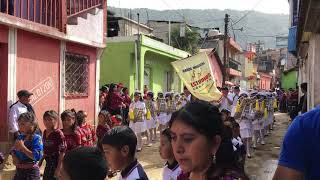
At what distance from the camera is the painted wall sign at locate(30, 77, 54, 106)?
9266mm

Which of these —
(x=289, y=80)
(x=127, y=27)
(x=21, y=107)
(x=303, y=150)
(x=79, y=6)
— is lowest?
(x=21, y=107)

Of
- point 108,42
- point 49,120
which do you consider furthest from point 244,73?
point 49,120

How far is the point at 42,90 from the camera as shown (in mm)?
9602

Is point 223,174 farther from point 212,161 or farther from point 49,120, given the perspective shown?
point 49,120

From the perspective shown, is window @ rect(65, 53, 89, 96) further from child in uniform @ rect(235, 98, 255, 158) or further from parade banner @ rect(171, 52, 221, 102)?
child in uniform @ rect(235, 98, 255, 158)

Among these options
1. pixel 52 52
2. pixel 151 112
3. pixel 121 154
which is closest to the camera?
pixel 121 154

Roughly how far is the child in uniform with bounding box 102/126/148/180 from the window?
8.11 meters

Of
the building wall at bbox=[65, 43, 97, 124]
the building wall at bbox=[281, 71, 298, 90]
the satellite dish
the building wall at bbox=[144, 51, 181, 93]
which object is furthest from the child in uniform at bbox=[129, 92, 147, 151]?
the building wall at bbox=[281, 71, 298, 90]

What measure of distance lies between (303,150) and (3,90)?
7471 millimetres

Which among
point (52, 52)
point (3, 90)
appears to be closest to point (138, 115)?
point (52, 52)

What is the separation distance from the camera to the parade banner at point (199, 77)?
8.00 m

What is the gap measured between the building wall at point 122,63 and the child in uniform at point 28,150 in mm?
12801

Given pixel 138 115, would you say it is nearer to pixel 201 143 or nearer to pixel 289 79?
pixel 201 143

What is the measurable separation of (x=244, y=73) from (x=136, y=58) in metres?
31.7
